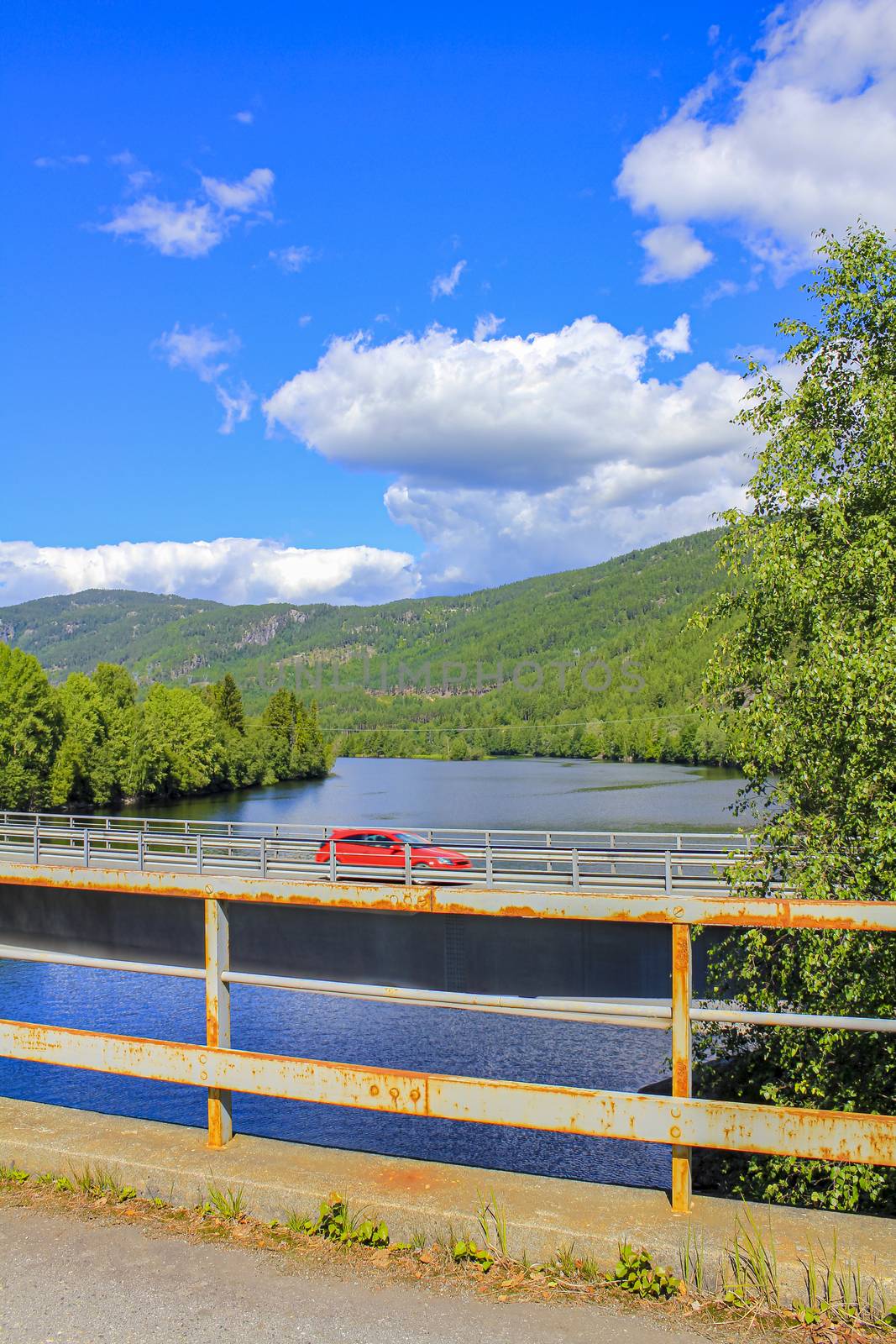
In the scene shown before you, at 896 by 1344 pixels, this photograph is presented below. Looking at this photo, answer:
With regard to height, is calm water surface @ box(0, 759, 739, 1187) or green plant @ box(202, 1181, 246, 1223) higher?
green plant @ box(202, 1181, 246, 1223)

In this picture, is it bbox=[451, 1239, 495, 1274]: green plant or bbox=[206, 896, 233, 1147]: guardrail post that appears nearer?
bbox=[451, 1239, 495, 1274]: green plant

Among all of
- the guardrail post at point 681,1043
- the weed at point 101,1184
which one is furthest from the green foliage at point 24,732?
the guardrail post at point 681,1043

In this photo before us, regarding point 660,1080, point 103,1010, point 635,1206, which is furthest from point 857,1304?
point 103,1010

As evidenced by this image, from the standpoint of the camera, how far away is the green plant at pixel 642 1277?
3.03 meters

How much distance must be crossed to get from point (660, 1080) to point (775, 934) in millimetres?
8211

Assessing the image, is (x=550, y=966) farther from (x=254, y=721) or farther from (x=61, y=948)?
(x=254, y=721)

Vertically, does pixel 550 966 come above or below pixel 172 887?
below

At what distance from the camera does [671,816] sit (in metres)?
57.4

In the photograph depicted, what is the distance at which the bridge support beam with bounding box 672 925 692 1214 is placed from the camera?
3.35m

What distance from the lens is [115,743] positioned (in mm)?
90625

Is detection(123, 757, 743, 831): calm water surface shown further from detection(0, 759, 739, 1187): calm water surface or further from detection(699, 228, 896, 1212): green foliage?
detection(699, 228, 896, 1212): green foliage

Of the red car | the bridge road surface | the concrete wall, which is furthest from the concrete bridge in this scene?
the red car

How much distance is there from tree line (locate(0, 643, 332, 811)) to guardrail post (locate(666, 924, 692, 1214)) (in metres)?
78.6

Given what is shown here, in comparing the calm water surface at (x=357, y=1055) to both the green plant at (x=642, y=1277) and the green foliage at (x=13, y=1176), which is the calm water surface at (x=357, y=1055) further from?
the green plant at (x=642, y=1277)
